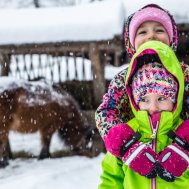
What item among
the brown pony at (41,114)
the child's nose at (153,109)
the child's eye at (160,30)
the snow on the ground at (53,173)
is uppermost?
the child's eye at (160,30)

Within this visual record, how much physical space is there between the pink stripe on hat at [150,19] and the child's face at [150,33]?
3 centimetres

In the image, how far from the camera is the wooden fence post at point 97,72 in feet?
20.4

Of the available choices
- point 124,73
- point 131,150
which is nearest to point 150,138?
point 131,150

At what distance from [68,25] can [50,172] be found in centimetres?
210

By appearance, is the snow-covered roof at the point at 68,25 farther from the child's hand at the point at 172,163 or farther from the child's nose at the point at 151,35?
the child's hand at the point at 172,163

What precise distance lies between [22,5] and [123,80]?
946cm

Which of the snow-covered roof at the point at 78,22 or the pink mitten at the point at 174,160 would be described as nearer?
the pink mitten at the point at 174,160

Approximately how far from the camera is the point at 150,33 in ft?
8.54

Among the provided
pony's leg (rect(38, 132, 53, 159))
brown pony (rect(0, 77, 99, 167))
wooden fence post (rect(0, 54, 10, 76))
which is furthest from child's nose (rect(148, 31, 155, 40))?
wooden fence post (rect(0, 54, 10, 76))

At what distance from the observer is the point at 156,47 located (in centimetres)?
224

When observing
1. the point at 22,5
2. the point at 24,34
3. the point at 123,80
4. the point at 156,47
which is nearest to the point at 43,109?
the point at 24,34

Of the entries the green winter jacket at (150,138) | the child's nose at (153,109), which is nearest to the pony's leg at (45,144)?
the green winter jacket at (150,138)

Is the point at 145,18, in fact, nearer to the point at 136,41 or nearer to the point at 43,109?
the point at 136,41

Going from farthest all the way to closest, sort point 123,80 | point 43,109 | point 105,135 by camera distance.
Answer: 1. point 43,109
2. point 123,80
3. point 105,135
